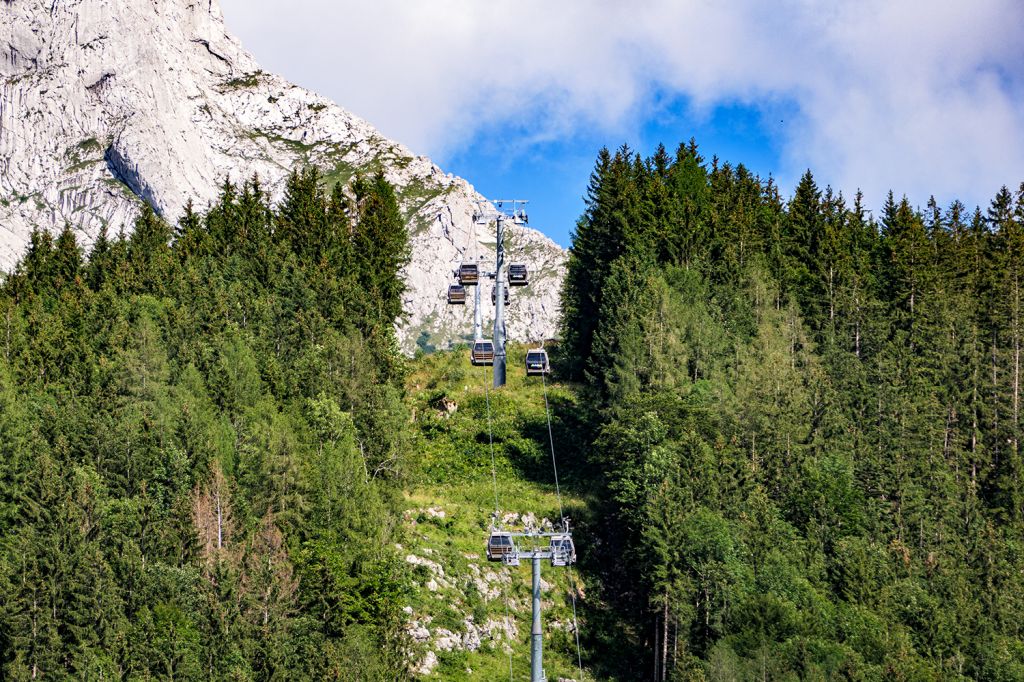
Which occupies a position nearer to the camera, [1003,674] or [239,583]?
[239,583]

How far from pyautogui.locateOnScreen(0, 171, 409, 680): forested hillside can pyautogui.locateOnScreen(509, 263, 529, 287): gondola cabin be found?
35.5ft

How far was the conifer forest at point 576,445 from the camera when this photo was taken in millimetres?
60062

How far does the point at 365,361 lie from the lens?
8144 centimetres

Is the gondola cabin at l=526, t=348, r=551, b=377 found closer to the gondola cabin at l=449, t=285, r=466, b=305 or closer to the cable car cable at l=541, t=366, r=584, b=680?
the cable car cable at l=541, t=366, r=584, b=680

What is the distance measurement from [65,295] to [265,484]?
3434cm

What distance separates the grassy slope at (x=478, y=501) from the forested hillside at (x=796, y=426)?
10.9 ft

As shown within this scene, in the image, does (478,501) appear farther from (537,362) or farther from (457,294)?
(537,362)

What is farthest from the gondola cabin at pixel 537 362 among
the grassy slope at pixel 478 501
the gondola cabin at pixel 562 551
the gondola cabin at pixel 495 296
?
the gondola cabin at pixel 562 551

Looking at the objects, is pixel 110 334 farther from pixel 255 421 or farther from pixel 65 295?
pixel 255 421

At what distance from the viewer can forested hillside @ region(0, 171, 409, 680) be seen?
5753 centimetres

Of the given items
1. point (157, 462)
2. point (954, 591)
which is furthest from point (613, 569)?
point (157, 462)

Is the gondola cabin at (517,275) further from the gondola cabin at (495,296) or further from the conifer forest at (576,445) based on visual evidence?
the conifer forest at (576,445)

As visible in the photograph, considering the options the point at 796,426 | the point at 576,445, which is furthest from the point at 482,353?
the point at 796,426

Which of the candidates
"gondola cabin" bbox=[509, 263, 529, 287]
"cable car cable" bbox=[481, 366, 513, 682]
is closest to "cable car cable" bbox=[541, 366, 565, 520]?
"cable car cable" bbox=[481, 366, 513, 682]
